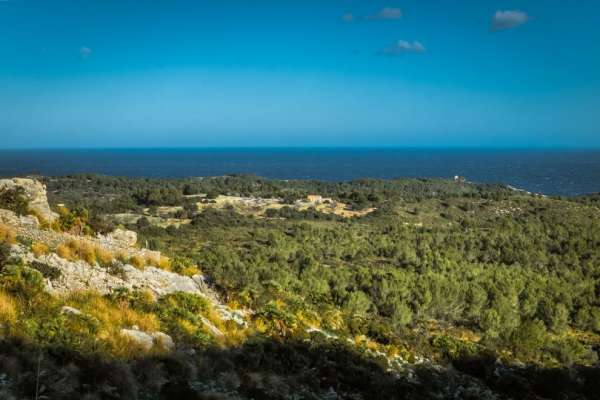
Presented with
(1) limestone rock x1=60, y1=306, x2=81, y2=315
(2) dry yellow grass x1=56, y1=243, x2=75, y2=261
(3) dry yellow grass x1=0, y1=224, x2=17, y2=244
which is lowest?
(1) limestone rock x1=60, y1=306, x2=81, y2=315

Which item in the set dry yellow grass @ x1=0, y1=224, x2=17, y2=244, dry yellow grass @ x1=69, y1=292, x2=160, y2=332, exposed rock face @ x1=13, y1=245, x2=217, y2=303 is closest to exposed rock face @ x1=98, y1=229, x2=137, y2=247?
exposed rock face @ x1=13, y1=245, x2=217, y2=303

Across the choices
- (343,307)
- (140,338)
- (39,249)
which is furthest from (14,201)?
(343,307)

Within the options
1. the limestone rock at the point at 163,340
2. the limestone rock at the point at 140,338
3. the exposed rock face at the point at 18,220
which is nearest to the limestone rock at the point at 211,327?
the limestone rock at the point at 163,340

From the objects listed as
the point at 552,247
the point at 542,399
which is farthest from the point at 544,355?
the point at 552,247

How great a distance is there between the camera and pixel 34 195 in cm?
2066

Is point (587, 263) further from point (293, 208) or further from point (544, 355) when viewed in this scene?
point (293, 208)

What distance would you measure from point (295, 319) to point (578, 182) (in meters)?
193

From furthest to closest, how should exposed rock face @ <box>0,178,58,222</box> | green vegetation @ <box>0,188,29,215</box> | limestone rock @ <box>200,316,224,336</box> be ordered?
exposed rock face @ <box>0,178,58,222</box>, green vegetation @ <box>0,188,29,215</box>, limestone rock @ <box>200,316,224,336</box>

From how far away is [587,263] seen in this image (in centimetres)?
5716

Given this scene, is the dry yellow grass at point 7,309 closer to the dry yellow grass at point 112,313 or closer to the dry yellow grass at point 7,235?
the dry yellow grass at point 112,313

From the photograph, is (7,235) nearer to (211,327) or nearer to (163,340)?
(163,340)

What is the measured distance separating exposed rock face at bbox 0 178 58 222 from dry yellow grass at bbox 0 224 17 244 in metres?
4.18

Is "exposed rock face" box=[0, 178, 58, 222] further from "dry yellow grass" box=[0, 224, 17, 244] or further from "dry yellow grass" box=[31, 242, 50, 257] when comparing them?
"dry yellow grass" box=[31, 242, 50, 257]

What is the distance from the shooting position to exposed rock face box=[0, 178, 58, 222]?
19875mm
